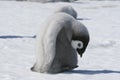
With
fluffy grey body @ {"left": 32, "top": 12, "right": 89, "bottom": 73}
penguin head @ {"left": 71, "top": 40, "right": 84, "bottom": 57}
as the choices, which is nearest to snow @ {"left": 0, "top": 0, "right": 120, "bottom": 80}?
fluffy grey body @ {"left": 32, "top": 12, "right": 89, "bottom": 73}

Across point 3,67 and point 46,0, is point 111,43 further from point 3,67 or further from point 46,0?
point 46,0

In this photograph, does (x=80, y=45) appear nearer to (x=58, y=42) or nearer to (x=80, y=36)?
(x=80, y=36)

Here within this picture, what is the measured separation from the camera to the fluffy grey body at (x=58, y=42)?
7.05 metres

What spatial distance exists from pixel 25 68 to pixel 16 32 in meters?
6.96

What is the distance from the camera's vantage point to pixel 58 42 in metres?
7.18

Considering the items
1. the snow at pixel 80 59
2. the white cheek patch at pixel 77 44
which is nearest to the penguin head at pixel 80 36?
the white cheek patch at pixel 77 44

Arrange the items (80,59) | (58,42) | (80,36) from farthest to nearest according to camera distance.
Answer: (80,59) → (58,42) → (80,36)

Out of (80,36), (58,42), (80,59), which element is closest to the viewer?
(80,36)

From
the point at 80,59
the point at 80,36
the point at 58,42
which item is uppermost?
the point at 80,36

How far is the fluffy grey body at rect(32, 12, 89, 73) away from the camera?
7.05 meters

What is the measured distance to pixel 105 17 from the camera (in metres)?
21.5

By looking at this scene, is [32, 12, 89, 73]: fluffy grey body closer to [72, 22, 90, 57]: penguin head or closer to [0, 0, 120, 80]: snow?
[72, 22, 90, 57]: penguin head

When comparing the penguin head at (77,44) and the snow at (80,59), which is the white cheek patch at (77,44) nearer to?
the penguin head at (77,44)

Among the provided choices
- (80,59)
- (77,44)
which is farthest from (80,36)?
(80,59)
